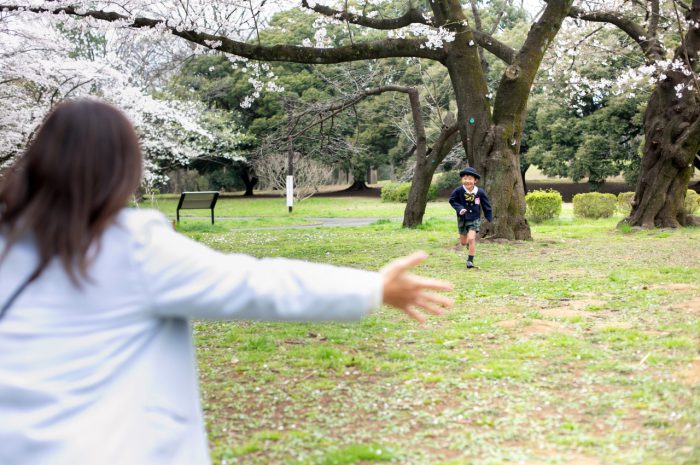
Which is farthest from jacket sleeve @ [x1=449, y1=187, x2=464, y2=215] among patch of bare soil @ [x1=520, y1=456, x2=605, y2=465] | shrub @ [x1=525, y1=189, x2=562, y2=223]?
shrub @ [x1=525, y1=189, x2=562, y2=223]

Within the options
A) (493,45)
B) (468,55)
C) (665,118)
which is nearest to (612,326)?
(468,55)

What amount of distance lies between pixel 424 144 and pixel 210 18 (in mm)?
6013

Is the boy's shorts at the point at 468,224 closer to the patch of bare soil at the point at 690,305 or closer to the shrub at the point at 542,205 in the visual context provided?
the patch of bare soil at the point at 690,305

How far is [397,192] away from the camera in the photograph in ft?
126

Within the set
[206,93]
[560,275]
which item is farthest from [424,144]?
[206,93]

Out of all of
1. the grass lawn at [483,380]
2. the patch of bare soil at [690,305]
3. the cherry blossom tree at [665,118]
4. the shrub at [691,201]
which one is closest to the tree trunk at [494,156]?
the cherry blossom tree at [665,118]

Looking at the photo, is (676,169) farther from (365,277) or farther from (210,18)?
(365,277)

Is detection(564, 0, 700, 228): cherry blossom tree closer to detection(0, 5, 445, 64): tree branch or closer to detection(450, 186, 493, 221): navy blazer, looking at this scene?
detection(0, 5, 445, 64): tree branch

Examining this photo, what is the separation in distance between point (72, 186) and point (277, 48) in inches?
449

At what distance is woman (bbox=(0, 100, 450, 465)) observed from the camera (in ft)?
6.13

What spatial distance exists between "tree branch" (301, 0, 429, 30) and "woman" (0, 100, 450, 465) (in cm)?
1175

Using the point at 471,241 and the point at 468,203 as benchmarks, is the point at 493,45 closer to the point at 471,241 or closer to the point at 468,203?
the point at 468,203

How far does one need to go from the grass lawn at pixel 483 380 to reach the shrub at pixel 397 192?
27979 mm

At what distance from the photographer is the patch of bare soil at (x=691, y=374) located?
493 centimetres
